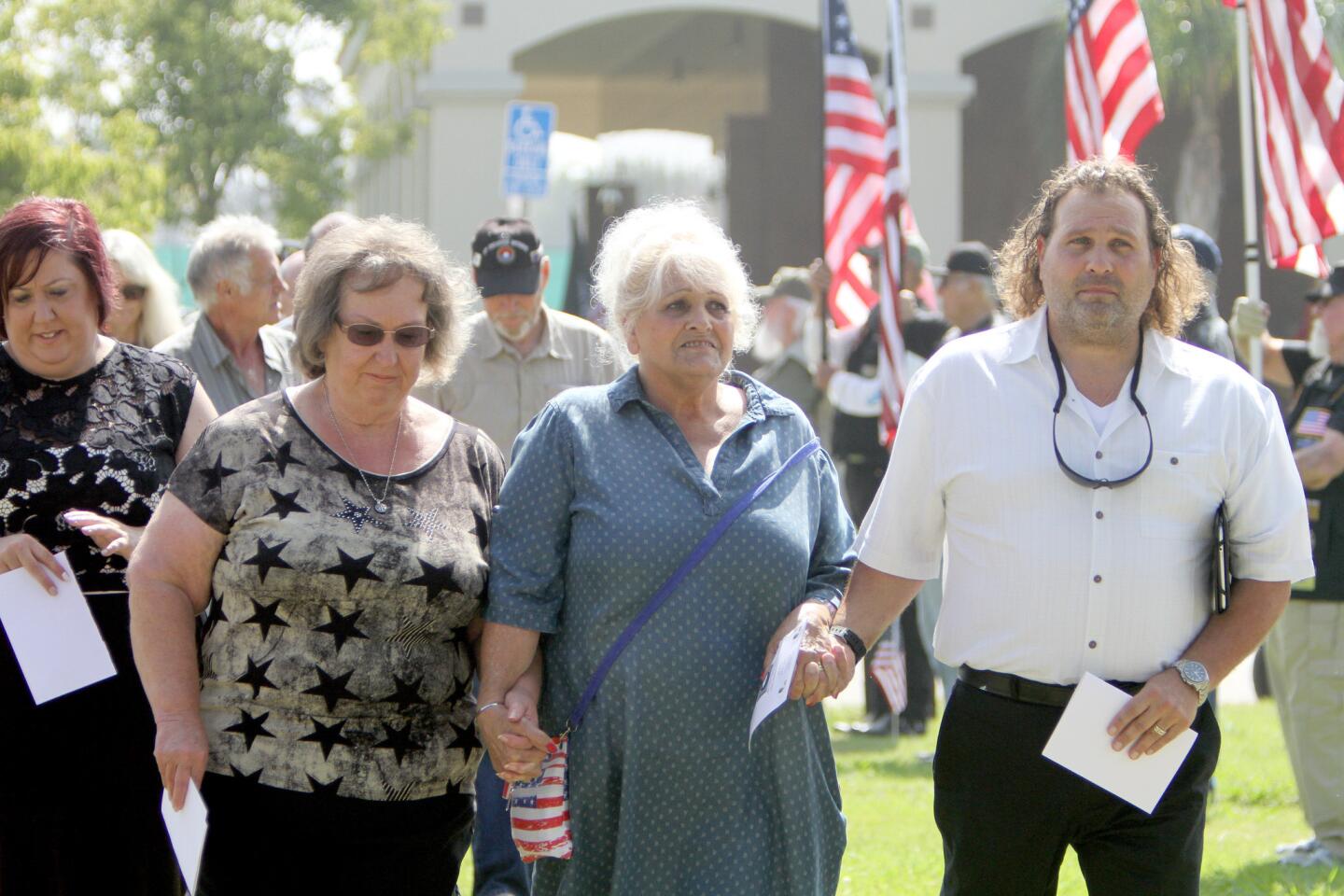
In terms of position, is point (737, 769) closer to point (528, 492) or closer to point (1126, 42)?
point (528, 492)

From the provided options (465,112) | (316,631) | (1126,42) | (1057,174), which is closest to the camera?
(316,631)

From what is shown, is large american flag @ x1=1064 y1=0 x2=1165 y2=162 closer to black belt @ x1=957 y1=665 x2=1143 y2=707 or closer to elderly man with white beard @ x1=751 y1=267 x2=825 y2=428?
elderly man with white beard @ x1=751 y1=267 x2=825 y2=428

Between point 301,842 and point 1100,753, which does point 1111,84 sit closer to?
point 1100,753

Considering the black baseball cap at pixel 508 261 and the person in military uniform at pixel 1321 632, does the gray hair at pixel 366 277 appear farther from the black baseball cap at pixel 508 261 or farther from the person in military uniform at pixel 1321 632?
the person in military uniform at pixel 1321 632

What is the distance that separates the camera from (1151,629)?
13.0 feet

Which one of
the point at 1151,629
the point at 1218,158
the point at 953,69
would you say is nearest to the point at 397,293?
the point at 1151,629

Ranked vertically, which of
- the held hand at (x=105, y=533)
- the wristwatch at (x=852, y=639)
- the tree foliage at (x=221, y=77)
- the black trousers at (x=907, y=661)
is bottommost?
the black trousers at (x=907, y=661)

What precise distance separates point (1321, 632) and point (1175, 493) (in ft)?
11.0

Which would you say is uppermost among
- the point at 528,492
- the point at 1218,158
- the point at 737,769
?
the point at 1218,158

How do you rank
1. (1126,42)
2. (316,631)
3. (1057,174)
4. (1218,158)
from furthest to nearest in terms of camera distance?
(1218,158), (1126,42), (1057,174), (316,631)

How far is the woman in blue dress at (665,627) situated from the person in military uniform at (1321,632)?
3.41m

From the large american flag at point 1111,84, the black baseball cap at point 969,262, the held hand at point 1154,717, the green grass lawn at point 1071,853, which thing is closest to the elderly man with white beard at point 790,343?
the black baseball cap at point 969,262

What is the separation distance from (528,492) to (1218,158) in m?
26.9

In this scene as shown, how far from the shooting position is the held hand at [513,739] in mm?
3951
